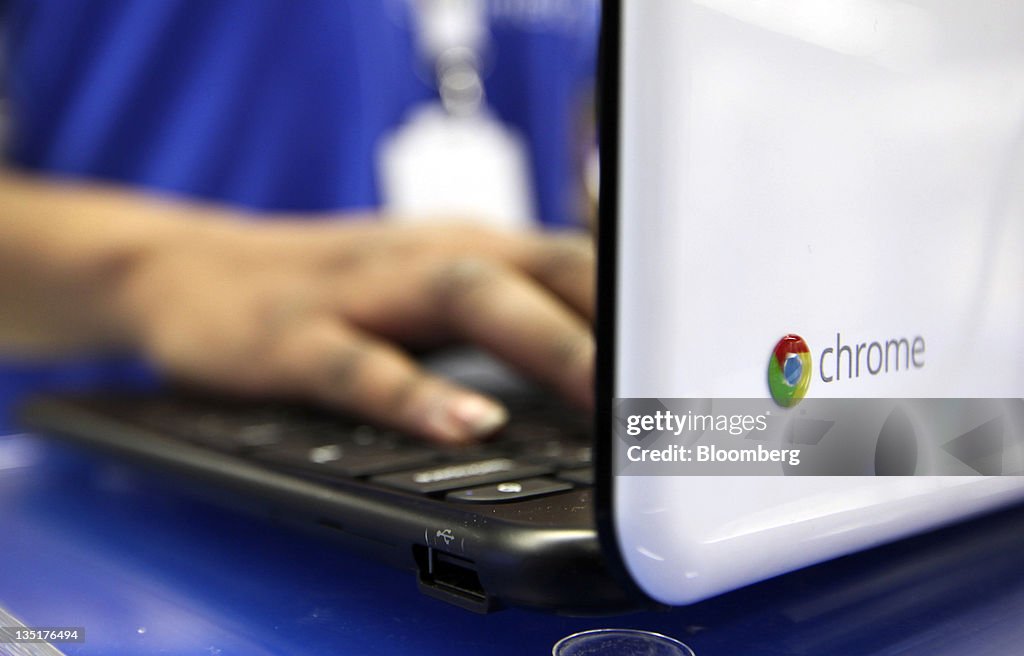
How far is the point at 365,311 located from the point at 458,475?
35cm

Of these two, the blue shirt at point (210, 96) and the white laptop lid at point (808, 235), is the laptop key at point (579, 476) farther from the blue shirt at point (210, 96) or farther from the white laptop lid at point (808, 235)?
the blue shirt at point (210, 96)

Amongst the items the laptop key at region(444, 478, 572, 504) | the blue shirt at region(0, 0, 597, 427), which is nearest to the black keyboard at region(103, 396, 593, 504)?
the laptop key at region(444, 478, 572, 504)

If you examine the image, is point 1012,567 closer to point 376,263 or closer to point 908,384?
point 908,384

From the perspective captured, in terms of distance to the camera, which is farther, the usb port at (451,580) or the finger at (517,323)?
the finger at (517,323)

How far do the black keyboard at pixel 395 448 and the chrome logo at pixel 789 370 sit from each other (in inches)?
3.8

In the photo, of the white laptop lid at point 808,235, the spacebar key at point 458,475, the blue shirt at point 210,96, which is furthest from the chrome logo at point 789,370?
the blue shirt at point 210,96


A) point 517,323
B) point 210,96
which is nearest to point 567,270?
point 517,323

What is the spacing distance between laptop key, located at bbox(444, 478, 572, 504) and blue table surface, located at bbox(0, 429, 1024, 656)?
1.5 inches

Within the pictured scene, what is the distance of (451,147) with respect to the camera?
115cm

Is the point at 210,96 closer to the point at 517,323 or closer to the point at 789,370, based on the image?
the point at 517,323

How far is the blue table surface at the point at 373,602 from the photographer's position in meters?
0.28

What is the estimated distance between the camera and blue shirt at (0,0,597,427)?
1.04 metres

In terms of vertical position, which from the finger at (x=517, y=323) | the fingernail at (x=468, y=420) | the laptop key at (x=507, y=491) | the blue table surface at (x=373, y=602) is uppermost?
the finger at (x=517, y=323)

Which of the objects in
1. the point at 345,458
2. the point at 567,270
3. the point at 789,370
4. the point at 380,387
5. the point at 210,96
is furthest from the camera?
the point at 210,96
